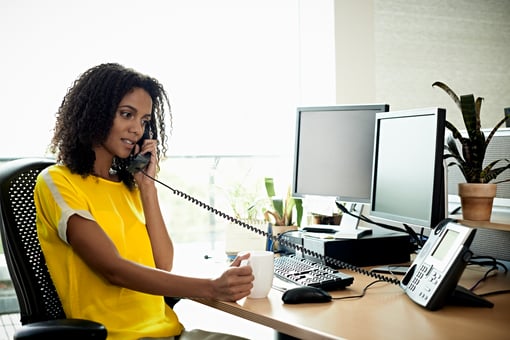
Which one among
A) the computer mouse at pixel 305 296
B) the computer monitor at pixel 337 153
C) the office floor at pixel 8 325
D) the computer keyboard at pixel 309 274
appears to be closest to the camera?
the computer mouse at pixel 305 296

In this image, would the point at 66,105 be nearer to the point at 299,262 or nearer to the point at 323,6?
the point at 299,262

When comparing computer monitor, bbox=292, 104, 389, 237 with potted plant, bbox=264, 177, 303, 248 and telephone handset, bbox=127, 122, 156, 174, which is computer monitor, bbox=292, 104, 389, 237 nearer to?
potted plant, bbox=264, 177, 303, 248

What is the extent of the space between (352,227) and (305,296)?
664 millimetres

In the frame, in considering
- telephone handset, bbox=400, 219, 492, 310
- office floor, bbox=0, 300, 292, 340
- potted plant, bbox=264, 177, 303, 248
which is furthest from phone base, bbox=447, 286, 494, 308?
office floor, bbox=0, 300, 292, 340

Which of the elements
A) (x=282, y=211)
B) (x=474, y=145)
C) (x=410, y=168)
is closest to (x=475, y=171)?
(x=474, y=145)

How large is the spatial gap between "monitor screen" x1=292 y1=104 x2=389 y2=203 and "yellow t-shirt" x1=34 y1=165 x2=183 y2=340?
837mm

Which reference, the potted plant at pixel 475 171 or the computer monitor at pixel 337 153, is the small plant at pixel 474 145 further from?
the computer monitor at pixel 337 153

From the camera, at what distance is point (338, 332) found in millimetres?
1270

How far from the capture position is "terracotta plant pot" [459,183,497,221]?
5.68ft

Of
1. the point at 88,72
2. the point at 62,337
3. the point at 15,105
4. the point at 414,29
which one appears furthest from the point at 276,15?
the point at 62,337

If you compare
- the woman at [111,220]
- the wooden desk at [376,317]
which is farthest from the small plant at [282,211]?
the wooden desk at [376,317]

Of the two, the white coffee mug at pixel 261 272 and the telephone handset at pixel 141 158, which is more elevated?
the telephone handset at pixel 141 158

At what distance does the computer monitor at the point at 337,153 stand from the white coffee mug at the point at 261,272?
57cm

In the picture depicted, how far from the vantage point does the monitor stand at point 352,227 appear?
2.03 m
